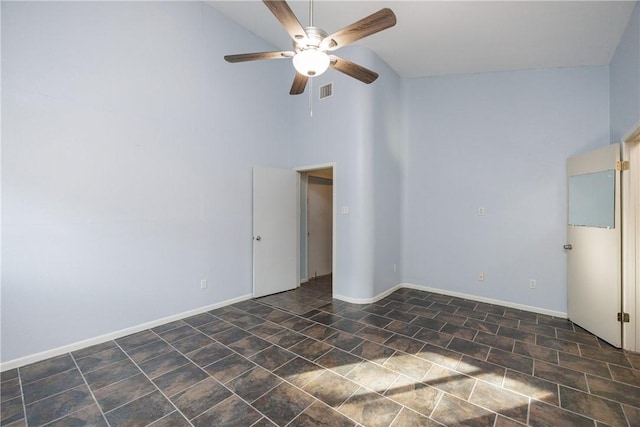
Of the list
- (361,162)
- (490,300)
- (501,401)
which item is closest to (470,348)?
(501,401)

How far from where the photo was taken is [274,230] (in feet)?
14.6

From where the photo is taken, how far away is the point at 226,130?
12.8ft

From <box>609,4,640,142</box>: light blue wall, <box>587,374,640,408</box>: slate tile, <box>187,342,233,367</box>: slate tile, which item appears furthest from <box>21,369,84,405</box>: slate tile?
<box>609,4,640,142</box>: light blue wall

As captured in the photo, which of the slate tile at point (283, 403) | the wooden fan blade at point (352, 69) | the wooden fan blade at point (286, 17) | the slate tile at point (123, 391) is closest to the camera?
the wooden fan blade at point (286, 17)

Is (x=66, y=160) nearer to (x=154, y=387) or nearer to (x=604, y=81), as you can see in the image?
(x=154, y=387)

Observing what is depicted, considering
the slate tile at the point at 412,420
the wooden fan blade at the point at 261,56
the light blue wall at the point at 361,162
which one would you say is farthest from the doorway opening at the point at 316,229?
the slate tile at the point at 412,420

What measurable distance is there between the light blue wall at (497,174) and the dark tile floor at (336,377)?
84 cm

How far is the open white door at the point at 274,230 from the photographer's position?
13.8 ft

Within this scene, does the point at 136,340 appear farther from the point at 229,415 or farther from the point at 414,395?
the point at 414,395

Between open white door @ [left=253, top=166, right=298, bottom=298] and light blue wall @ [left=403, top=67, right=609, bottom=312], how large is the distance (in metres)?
1.98

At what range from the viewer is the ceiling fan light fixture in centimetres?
198

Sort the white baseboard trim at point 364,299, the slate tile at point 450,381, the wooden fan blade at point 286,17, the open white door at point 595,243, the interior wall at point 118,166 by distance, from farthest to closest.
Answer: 1. the white baseboard trim at point 364,299
2. the open white door at point 595,243
3. the interior wall at point 118,166
4. the slate tile at point 450,381
5. the wooden fan blade at point 286,17

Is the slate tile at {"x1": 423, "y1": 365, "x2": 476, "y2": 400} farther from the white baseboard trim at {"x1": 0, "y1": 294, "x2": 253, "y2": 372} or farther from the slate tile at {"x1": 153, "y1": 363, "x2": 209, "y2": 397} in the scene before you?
the white baseboard trim at {"x1": 0, "y1": 294, "x2": 253, "y2": 372}

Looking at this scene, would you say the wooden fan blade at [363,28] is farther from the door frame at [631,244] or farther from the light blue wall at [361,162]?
the door frame at [631,244]
